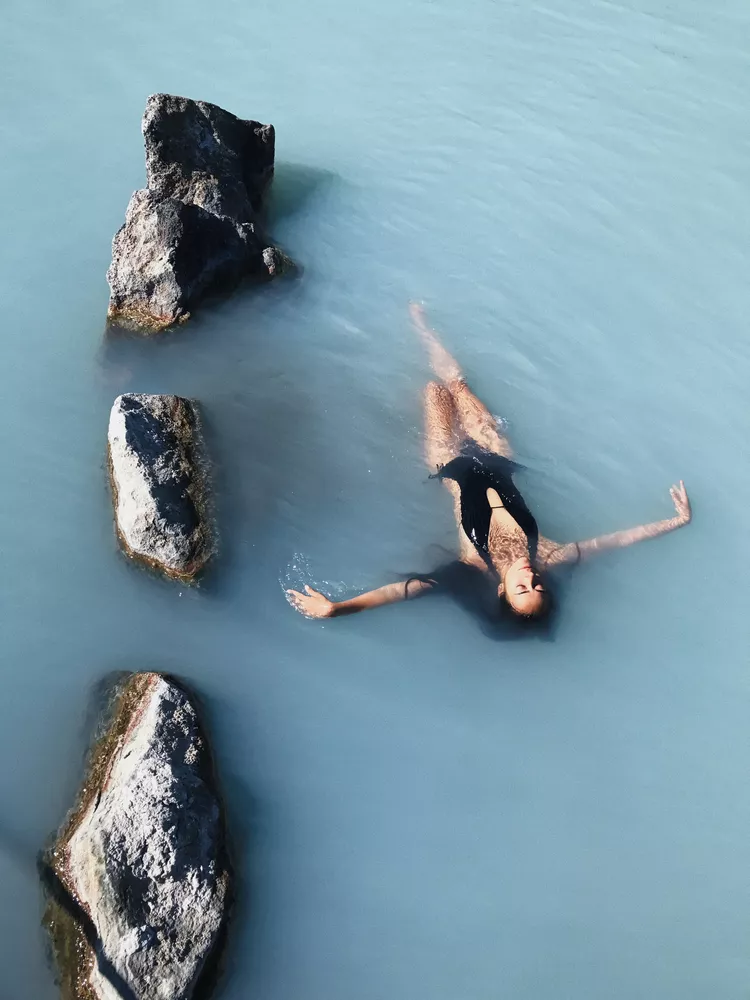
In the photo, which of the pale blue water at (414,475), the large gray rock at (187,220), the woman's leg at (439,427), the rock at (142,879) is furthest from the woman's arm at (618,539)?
the large gray rock at (187,220)

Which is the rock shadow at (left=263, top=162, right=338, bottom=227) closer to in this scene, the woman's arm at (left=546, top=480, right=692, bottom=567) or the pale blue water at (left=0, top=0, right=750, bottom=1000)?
the pale blue water at (left=0, top=0, right=750, bottom=1000)

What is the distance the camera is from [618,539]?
6281mm

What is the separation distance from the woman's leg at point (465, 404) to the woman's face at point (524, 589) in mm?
1251

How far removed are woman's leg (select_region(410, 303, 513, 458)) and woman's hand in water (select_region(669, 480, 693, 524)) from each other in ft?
4.17

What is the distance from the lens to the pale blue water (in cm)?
499

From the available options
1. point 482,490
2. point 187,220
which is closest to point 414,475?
point 482,490

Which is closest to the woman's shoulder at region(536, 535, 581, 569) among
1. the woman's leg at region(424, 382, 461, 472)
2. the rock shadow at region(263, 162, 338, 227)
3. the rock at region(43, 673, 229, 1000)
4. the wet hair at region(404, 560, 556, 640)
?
the wet hair at region(404, 560, 556, 640)

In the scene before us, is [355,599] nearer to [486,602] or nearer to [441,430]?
[486,602]

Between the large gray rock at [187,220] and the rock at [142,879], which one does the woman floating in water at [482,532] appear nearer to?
the rock at [142,879]

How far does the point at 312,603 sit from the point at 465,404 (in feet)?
7.05

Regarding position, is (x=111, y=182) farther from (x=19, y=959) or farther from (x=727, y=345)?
(x=19, y=959)

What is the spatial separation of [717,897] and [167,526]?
13.4 ft

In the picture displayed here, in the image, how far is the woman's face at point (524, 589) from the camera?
5629mm

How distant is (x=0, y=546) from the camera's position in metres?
6.03
